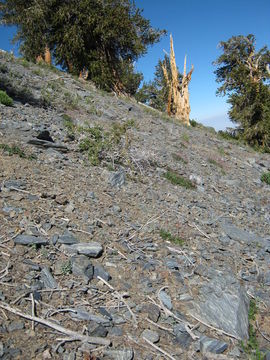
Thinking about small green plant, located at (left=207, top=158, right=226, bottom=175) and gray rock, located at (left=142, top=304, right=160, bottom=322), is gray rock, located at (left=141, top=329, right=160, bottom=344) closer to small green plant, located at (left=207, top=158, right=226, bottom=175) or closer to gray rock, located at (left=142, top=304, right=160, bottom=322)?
gray rock, located at (left=142, top=304, right=160, bottom=322)

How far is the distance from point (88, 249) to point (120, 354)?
164 cm

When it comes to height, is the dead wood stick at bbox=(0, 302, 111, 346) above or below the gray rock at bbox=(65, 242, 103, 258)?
below

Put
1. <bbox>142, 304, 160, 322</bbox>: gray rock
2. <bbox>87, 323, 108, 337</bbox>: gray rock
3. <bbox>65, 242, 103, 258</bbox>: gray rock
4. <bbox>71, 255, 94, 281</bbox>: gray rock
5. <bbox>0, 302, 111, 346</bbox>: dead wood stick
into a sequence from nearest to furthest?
<bbox>0, 302, 111, 346</bbox>: dead wood stick
<bbox>87, 323, 108, 337</bbox>: gray rock
<bbox>142, 304, 160, 322</bbox>: gray rock
<bbox>71, 255, 94, 281</bbox>: gray rock
<bbox>65, 242, 103, 258</bbox>: gray rock

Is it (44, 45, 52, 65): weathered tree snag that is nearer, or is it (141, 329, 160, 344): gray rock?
(141, 329, 160, 344): gray rock

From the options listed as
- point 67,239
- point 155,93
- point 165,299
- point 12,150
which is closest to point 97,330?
point 165,299

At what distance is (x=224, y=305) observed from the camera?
3779 mm

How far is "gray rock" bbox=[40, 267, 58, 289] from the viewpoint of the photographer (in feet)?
11.2

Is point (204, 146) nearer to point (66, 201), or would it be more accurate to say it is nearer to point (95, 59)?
point (66, 201)

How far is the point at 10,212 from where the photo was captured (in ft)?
14.6

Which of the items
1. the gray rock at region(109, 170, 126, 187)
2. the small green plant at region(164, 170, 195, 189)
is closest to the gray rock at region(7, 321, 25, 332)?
the gray rock at region(109, 170, 126, 187)

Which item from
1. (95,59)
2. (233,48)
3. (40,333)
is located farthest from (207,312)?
(233,48)

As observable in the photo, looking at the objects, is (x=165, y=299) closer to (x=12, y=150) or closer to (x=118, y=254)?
(x=118, y=254)

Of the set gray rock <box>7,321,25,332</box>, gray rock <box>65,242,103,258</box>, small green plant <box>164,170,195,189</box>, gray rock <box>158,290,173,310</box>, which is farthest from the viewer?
small green plant <box>164,170,195,189</box>

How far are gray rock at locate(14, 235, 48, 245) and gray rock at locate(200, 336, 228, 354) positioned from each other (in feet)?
7.82
